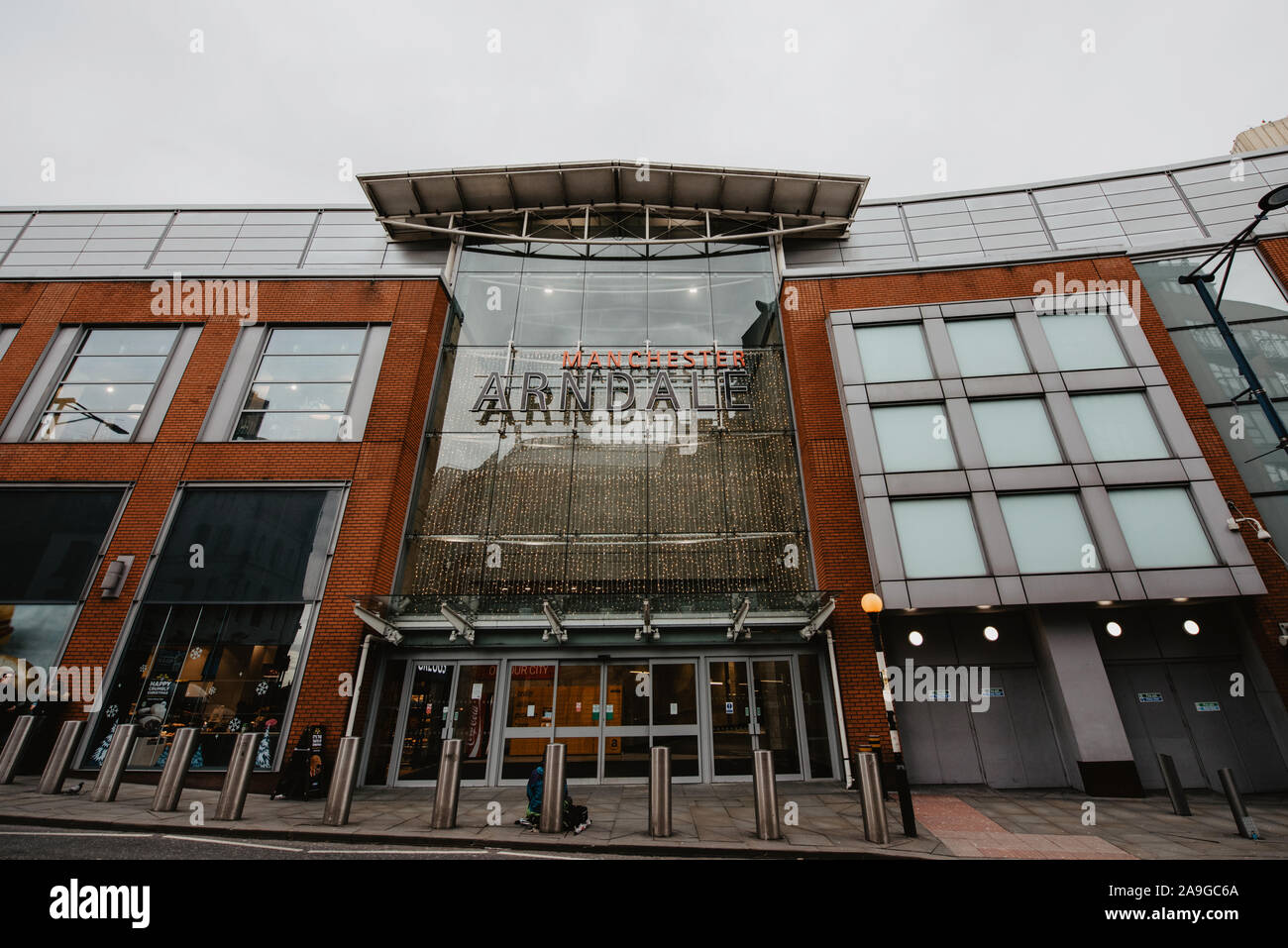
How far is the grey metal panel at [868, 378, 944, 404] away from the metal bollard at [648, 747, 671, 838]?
10.6 metres

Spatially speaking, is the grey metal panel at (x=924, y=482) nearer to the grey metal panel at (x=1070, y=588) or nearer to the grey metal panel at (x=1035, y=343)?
the grey metal panel at (x=1070, y=588)

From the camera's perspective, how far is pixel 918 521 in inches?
515

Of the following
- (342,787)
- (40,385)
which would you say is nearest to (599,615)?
(342,787)

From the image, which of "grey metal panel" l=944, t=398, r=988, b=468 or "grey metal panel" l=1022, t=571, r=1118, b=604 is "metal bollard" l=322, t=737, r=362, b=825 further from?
"grey metal panel" l=944, t=398, r=988, b=468

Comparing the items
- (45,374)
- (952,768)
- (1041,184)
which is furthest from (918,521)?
(45,374)

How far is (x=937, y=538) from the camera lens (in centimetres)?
1287

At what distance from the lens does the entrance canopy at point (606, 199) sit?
18438 mm

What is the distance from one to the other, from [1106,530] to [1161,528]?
1414 mm

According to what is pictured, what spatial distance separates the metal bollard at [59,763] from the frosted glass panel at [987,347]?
22141mm

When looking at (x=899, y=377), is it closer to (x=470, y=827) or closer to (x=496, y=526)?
(x=496, y=526)

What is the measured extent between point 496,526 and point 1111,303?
18.8 metres

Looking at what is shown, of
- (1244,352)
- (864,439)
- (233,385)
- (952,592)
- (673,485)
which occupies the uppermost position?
(1244,352)

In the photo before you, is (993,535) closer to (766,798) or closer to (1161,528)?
(1161,528)

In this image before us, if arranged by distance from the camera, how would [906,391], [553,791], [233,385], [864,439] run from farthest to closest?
[233,385] → [906,391] → [864,439] → [553,791]
